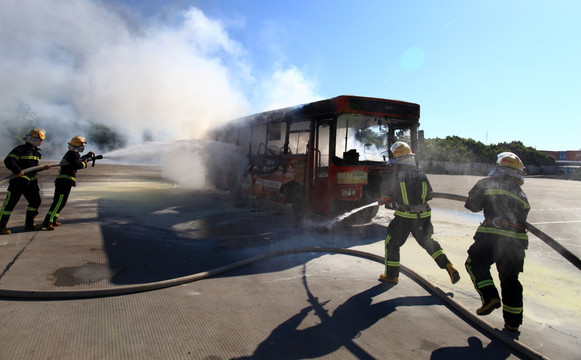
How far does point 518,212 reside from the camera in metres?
3.12

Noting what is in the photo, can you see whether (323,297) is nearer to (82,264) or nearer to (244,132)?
(82,264)

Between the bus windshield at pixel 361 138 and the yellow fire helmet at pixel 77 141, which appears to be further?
the bus windshield at pixel 361 138

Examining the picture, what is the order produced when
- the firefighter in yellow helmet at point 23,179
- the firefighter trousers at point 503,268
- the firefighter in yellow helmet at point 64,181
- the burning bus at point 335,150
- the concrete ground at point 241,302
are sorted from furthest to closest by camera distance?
the burning bus at point 335,150 < the firefighter in yellow helmet at point 64,181 < the firefighter in yellow helmet at point 23,179 < the firefighter trousers at point 503,268 < the concrete ground at point 241,302

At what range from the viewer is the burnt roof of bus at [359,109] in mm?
6555

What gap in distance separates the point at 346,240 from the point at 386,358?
12.0 feet

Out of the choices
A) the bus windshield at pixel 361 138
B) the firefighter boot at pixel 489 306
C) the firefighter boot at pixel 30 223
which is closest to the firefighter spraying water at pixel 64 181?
the firefighter boot at pixel 30 223

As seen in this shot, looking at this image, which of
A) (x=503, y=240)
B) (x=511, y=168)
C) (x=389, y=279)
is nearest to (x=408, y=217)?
(x=389, y=279)

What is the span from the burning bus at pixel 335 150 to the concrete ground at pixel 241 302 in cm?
105

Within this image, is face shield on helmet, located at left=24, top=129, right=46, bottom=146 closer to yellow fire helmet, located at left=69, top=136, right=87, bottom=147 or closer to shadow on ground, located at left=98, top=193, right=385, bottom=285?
yellow fire helmet, located at left=69, top=136, right=87, bottom=147

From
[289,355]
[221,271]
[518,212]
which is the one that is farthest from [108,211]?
[518,212]

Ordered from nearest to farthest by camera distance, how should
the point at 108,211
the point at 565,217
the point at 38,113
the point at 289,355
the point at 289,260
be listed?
the point at 289,355, the point at 289,260, the point at 108,211, the point at 565,217, the point at 38,113

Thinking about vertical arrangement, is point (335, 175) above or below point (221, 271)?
above

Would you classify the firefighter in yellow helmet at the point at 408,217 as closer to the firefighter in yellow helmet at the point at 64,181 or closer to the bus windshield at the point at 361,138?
the bus windshield at the point at 361,138

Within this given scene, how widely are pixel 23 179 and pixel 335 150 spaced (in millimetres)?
5413
